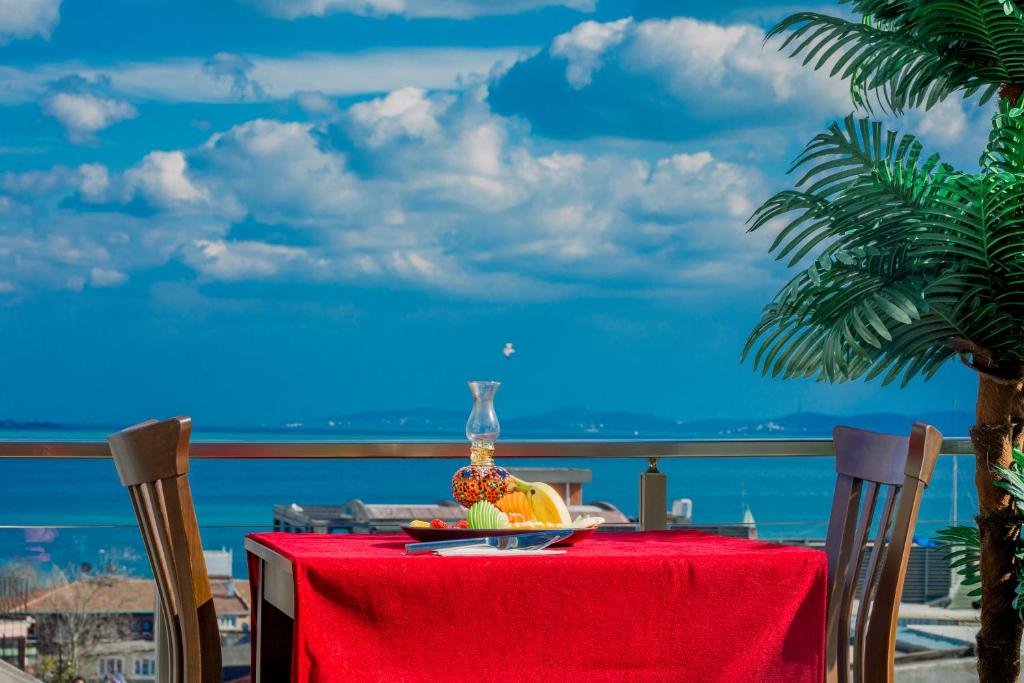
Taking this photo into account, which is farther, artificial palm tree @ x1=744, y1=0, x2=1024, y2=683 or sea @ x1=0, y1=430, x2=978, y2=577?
sea @ x1=0, y1=430, x2=978, y2=577

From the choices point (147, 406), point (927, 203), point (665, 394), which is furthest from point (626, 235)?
point (927, 203)

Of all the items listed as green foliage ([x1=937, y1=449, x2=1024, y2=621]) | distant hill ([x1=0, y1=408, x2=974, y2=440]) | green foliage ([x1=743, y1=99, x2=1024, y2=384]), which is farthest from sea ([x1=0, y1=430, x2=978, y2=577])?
green foliage ([x1=743, y1=99, x2=1024, y2=384])

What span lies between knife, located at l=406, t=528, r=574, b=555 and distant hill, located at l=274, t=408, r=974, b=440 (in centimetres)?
2429

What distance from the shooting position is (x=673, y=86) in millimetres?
37688

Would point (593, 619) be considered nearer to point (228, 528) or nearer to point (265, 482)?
point (228, 528)

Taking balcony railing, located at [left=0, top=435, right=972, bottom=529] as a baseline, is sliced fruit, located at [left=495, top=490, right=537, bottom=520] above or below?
below

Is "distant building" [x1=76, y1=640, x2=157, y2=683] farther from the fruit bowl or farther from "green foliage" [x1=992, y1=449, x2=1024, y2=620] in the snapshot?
"green foliage" [x1=992, y1=449, x2=1024, y2=620]

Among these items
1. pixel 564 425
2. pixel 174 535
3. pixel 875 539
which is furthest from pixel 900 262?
pixel 564 425

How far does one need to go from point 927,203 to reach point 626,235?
3252 cm

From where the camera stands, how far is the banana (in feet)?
7.59

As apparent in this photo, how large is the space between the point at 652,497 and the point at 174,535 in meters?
1.54

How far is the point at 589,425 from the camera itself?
3006 centimetres

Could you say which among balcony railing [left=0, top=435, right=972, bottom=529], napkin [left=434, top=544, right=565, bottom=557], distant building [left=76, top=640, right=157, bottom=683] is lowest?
distant building [left=76, top=640, right=157, bottom=683]

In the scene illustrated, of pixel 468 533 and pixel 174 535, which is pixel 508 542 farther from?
pixel 174 535
